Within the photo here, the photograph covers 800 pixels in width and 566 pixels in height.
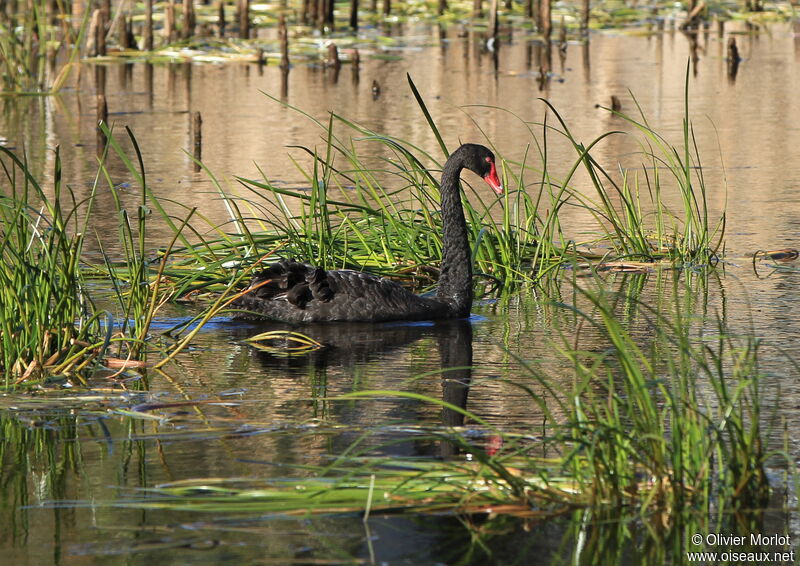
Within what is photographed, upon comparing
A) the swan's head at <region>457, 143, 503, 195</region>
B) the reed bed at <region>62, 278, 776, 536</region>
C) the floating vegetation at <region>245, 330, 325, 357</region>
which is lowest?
the floating vegetation at <region>245, 330, 325, 357</region>

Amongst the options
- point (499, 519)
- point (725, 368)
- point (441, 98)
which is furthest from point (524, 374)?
point (441, 98)

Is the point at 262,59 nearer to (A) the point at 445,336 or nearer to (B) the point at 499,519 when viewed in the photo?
(A) the point at 445,336

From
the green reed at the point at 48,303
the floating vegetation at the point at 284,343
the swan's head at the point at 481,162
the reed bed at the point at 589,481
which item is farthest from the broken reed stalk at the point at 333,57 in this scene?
the reed bed at the point at 589,481

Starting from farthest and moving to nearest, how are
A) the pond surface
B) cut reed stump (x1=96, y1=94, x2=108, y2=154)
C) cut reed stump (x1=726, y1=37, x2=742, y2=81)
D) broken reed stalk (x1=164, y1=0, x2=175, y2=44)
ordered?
broken reed stalk (x1=164, y1=0, x2=175, y2=44)
cut reed stump (x1=726, y1=37, x2=742, y2=81)
cut reed stump (x1=96, y1=94, x2=108, y2=154)
the pond surface

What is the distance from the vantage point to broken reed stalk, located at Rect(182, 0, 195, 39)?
26.3 meters

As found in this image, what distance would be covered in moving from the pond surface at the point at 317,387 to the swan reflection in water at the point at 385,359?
0.07ft

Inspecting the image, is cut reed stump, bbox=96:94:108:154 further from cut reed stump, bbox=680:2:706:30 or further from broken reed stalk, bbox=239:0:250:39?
cut reed stump, bbox=680:2:706:30

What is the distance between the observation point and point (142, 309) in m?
6.99

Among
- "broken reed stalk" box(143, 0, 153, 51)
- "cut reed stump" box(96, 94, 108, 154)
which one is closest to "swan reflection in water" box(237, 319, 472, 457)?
"cut reed stump" box(96, 94, 108, 154)

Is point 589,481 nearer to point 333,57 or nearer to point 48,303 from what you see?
point 48,303

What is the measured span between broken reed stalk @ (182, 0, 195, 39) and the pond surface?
7.21 metres

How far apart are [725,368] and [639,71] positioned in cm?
1784

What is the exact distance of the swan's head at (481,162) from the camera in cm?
864

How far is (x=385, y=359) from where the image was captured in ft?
24.6
